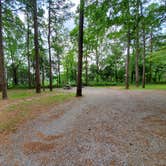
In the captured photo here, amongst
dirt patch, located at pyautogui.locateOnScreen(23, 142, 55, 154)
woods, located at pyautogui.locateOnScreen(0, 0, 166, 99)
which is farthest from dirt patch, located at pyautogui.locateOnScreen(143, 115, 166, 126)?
woods, located at pyautogui.locateOnScreen(0, 0, 166, 99)

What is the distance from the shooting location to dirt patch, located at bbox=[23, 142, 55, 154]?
2.58 meters

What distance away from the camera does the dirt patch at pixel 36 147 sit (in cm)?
258

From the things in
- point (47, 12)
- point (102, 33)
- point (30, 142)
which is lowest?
point (30, 142)

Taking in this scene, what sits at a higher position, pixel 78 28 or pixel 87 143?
pixel 78 28

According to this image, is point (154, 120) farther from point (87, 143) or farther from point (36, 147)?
point (36, 147)

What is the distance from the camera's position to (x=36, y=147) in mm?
2697

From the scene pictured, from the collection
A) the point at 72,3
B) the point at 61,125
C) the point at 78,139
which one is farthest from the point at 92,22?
the point at 72,3

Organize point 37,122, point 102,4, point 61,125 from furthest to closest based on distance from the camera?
point 102,4, point 37,122, point 61,125

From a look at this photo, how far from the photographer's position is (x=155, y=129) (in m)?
3.49

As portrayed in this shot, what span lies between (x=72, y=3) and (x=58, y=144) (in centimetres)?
1402

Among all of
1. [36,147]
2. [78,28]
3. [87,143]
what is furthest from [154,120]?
[78,28]

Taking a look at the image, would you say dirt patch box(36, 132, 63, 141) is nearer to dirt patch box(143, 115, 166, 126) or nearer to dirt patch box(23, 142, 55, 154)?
dirt patch box(23, 142, 55, 154)

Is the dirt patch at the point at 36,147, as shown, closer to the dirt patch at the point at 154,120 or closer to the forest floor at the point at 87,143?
the forest floor at the point at 87,143

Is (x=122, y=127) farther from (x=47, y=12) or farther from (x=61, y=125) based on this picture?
(x=47, y=12)
